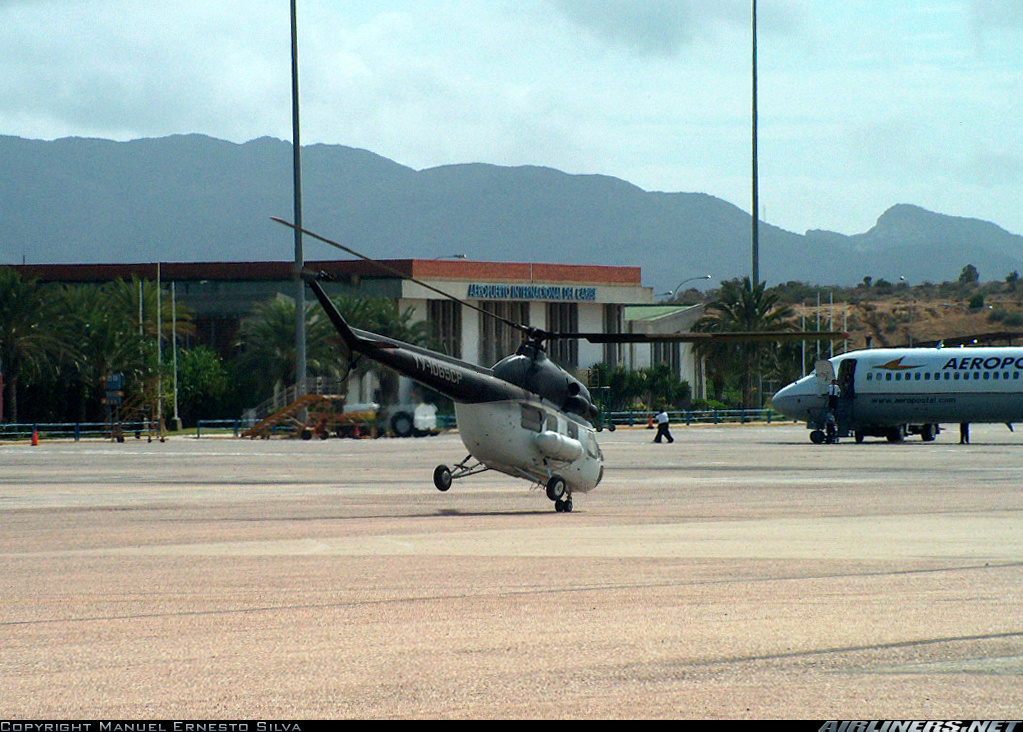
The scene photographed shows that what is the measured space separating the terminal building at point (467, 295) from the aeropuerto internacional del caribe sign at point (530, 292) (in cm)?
7

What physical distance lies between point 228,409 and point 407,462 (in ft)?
150

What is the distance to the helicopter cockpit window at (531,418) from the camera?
66.3ft

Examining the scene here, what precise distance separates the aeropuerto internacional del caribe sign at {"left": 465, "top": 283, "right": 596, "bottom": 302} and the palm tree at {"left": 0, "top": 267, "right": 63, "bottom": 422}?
3048cm

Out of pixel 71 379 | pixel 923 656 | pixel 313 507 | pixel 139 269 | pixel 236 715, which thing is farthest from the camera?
pixel 139 269

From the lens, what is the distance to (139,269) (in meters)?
86.6

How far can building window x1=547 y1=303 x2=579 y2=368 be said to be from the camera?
92.3 m

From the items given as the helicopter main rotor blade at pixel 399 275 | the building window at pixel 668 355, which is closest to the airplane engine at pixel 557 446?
the helicopter main rotor blade at pixel 399 275

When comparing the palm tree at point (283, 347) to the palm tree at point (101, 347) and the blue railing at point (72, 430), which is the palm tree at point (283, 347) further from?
the blue railing at point (72, 430)

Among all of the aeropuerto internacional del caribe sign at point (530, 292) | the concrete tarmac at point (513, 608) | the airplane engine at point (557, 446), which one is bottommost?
the concrete tarmac at point (513, 608)

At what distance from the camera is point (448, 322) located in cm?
9050

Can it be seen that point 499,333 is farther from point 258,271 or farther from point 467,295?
point 258,271

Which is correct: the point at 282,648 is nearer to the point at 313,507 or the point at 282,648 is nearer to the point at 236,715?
the point at 236,715

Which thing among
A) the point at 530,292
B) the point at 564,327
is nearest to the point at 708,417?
the point at 530,292

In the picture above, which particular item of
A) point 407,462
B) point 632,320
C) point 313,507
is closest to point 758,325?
point 632,320
